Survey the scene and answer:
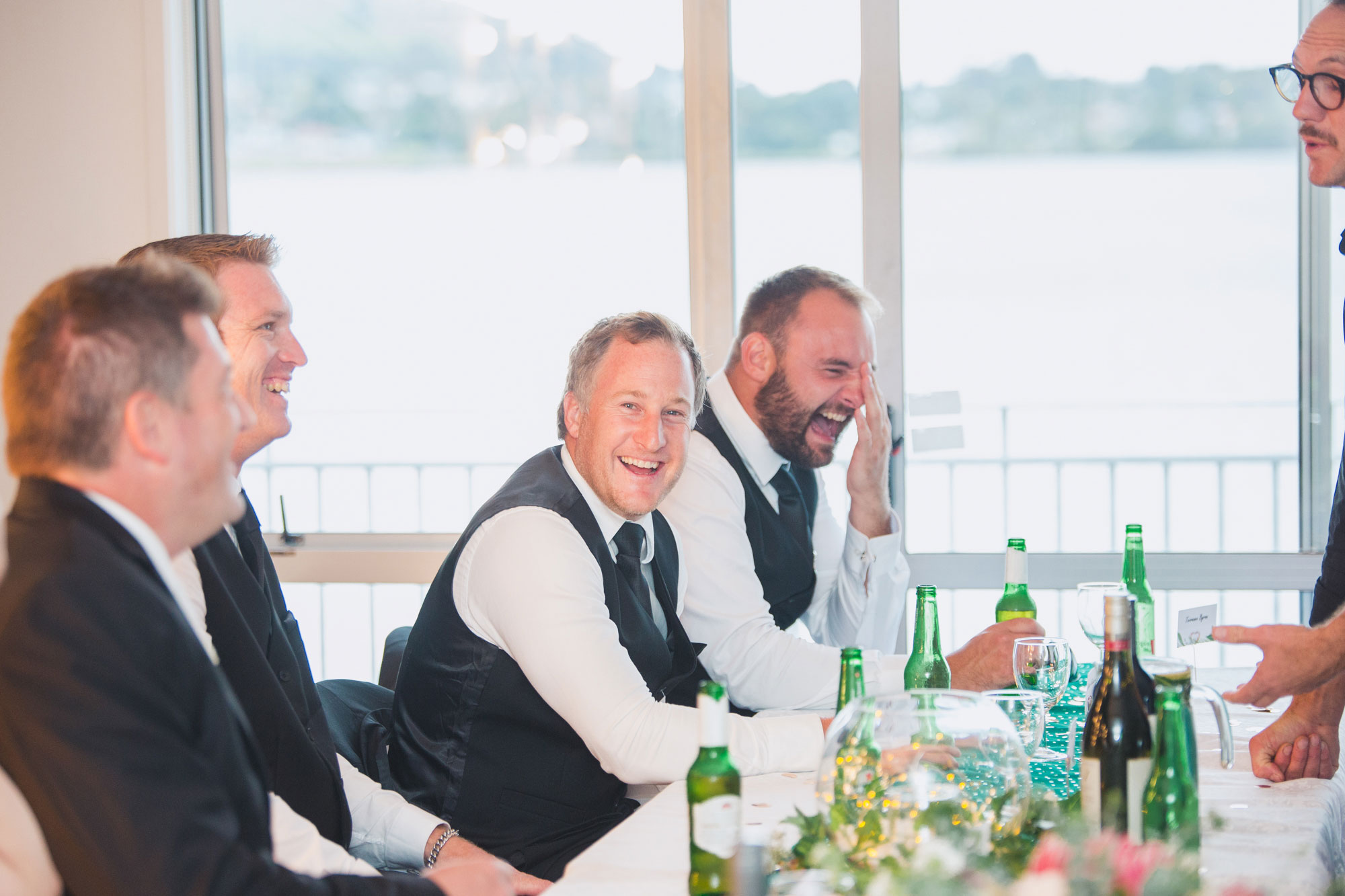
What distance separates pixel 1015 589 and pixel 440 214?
219 cm

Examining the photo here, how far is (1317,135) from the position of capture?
1983 mm

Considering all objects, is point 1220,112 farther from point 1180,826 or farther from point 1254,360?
point 1180,826

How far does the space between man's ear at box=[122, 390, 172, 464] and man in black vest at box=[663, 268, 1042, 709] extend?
140 cm

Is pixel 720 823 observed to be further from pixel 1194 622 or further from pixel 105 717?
pixel 1194 622

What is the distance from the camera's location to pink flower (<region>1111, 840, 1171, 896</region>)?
2.22 ft

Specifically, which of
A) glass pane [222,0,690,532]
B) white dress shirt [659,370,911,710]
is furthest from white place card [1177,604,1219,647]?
glass pane [222,0,690,532]

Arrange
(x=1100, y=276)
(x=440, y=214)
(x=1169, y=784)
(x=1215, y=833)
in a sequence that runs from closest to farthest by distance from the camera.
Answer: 1. (x=1169, y=784)
2. (x=1215, y=833)
3. (x=1100, y=276)
4. (x=440, y=214)

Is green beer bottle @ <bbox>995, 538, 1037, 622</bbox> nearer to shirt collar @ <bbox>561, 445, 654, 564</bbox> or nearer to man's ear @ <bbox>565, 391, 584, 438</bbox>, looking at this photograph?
shirt collar @ <bbox>561, 445, 654, 564</bbox>

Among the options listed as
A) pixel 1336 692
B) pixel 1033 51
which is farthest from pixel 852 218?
pixel 1336 692

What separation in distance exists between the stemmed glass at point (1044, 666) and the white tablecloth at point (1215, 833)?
0.67 ft

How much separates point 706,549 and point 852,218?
4.82 feet

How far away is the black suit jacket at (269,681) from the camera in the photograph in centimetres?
146

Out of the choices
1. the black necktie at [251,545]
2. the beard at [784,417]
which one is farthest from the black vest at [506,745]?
the beard at [784,417]

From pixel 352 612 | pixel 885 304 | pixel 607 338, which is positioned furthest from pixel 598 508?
pixel 352 612
